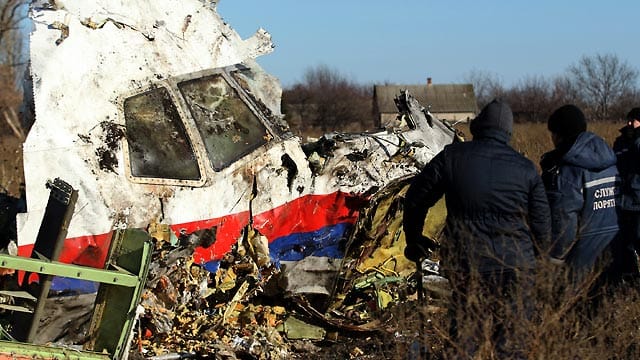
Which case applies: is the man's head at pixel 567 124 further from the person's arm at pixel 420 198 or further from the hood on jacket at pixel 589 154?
the person's arm at pixel 420 198

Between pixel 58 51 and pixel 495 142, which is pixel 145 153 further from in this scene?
pixel 495 142

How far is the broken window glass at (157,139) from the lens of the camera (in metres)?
5.67

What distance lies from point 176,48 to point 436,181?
9.20ft

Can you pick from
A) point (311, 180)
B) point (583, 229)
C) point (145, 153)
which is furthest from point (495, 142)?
point (145, 153)

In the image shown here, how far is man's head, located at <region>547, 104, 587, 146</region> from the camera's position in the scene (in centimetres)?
479

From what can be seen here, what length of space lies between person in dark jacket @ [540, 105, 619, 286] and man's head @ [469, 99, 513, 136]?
2.46ft

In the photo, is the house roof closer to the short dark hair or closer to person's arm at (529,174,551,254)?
the short dark hair

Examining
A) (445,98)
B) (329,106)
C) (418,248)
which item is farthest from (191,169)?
(445,98)

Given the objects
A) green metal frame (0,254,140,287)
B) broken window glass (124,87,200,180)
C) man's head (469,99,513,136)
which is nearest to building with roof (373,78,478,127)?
broken window glass (124,87,200,180)

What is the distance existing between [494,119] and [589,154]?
95cm

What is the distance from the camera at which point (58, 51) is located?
562cm

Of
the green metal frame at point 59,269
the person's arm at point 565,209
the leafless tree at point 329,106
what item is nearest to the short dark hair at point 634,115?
the person's arm at point 565,209

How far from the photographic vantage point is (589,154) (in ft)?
15.6

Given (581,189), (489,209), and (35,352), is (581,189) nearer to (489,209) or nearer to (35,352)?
(489,209)
